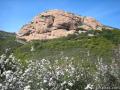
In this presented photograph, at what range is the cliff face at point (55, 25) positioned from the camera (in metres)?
77.9

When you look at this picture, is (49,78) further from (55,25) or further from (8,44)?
(55,25)

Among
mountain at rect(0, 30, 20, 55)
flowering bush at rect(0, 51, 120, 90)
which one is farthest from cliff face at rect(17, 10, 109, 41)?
flowering bush at rect(0, 51, 120, 90)

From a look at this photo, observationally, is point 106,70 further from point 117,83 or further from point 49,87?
point 49,87

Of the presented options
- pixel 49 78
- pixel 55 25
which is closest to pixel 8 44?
pixel 55 25

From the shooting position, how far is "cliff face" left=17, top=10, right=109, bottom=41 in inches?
3068

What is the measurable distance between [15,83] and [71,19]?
72.4m

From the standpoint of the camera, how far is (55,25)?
79.6 meters

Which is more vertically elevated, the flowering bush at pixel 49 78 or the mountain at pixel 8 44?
the mountain at pixel 8 44

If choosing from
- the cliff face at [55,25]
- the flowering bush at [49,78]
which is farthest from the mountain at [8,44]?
the cliff face at [55,25]

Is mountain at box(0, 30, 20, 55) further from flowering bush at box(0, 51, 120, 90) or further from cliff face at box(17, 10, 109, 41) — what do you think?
cliff face at box(17, 10, 109, 41)

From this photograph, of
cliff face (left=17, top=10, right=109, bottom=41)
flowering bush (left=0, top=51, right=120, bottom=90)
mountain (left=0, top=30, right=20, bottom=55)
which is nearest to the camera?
flowering bush (left=0, top=51, right=120, bottom=90)

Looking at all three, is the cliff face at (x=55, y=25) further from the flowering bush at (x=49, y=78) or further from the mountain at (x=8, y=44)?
the flowering bush at (x=49, y=78)

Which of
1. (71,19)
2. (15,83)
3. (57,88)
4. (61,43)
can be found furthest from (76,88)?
(71,19)

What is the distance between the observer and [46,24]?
8106 centimetres
